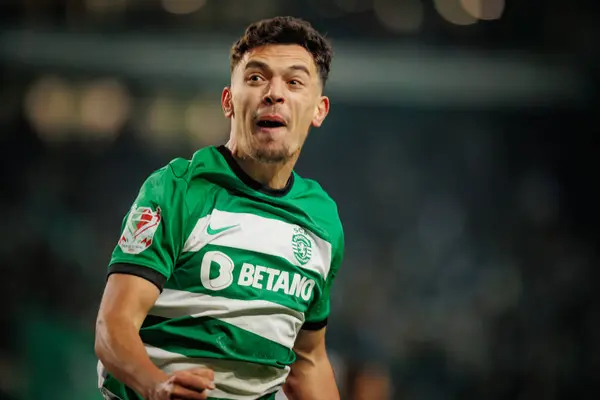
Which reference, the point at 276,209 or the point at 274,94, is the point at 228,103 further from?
the point at 276,209

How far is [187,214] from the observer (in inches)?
100

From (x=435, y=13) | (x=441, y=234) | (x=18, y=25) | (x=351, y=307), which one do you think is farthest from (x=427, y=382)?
(x=18, y=25)

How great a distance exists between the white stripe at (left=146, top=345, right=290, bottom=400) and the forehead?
0.93 meters

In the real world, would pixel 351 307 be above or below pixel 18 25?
below

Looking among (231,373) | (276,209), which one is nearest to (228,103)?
(276,209)

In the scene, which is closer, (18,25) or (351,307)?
(351,307)

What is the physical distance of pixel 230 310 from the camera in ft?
8.51

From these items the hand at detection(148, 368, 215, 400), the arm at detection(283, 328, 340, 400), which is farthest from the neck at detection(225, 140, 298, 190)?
the hand at detection(148, 368, 215, 400)

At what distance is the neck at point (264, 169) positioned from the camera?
282cm

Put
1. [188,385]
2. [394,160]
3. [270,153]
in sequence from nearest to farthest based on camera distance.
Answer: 1. [188,385]
2. [270,153]
3. [394,160]

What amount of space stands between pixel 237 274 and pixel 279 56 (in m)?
0.72

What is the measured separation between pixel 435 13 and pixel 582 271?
3196mm

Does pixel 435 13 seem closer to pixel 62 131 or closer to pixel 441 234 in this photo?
pixel 441 234

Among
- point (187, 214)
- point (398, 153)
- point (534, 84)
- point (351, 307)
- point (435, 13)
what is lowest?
point (187, 214)
